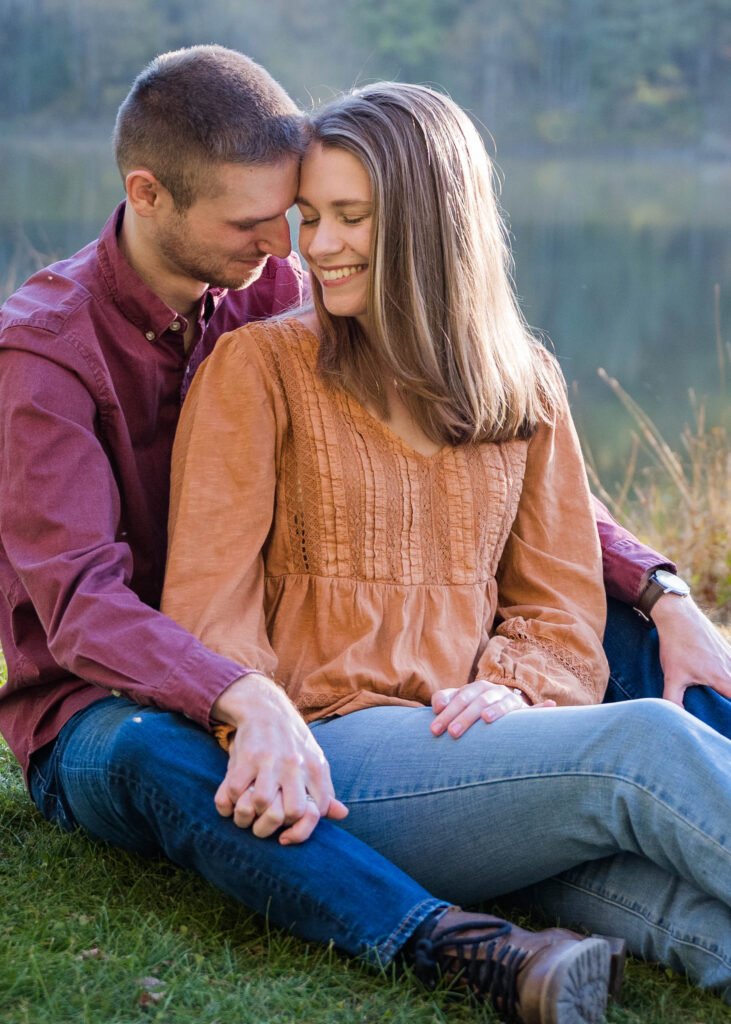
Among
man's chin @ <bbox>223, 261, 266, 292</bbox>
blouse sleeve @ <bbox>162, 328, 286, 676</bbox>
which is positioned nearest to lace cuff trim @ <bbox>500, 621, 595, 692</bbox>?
blouse sleeve @ <bbox>162, 328, 286, 676</bbox>

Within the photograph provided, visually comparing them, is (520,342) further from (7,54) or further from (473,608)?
(7,54)

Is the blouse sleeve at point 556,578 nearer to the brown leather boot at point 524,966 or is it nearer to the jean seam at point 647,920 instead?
the jean seam at point 647,920

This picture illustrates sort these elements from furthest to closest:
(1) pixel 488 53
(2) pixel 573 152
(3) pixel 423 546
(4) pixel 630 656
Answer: (2) pixel 573 152 → (1) pixel 488 53 → (4) pixel 630 656 → (3) pixel 423 546

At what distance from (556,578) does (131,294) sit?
1026mm

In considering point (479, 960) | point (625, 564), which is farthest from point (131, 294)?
point (479, 960)

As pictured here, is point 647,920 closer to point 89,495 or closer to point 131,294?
point 89,495

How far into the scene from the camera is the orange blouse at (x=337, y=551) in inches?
89.4

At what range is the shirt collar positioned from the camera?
2436 mm

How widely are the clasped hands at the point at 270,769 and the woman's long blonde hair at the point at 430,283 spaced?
690mm

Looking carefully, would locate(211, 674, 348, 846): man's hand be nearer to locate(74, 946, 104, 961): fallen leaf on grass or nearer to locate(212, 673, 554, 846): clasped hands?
locate(212, 673, 554, 846): clasped hands

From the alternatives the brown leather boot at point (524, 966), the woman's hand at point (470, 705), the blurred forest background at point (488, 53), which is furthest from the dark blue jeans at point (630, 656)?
the blurred forest background at point (488, 53)

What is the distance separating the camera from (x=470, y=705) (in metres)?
2.17

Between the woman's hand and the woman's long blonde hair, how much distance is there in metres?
0.52

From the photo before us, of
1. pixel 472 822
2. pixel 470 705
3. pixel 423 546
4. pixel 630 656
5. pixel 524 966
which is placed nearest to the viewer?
pixel 524 966
